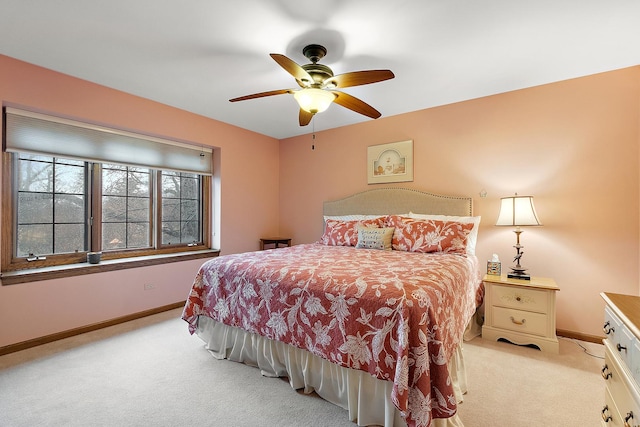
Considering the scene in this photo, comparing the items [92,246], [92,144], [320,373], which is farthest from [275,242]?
[320,373]

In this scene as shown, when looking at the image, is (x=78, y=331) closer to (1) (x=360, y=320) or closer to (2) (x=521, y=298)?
(1) (x=360, y=320)

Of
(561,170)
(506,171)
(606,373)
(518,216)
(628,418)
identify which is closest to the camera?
(628,418)

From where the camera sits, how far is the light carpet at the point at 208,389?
63.9 inches

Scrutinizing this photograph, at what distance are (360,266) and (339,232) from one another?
1313mm

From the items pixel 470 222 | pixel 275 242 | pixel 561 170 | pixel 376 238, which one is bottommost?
pixel 275 242

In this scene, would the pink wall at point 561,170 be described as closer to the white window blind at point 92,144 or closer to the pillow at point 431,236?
the pillow at point 431,236

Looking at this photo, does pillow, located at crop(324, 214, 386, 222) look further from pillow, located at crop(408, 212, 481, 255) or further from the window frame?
the window frame

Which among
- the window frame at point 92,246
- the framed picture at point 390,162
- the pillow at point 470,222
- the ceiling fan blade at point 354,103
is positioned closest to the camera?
the ceiling fan blade at point 354,103

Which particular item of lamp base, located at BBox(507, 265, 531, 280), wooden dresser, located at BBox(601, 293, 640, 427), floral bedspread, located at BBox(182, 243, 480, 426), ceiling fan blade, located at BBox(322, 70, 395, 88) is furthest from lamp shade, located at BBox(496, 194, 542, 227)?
ceiling fan blade, located at BBox(322, 70, 395, 88)

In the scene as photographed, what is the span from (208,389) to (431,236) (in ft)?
7.52

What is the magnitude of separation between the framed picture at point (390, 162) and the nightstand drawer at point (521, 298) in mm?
1595

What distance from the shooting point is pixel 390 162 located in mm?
3725

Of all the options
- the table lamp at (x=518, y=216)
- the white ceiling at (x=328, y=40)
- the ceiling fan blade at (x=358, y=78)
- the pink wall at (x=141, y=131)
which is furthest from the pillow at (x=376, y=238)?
the pink wall at (x=141, y=131)

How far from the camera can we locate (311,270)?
6.39 ft
